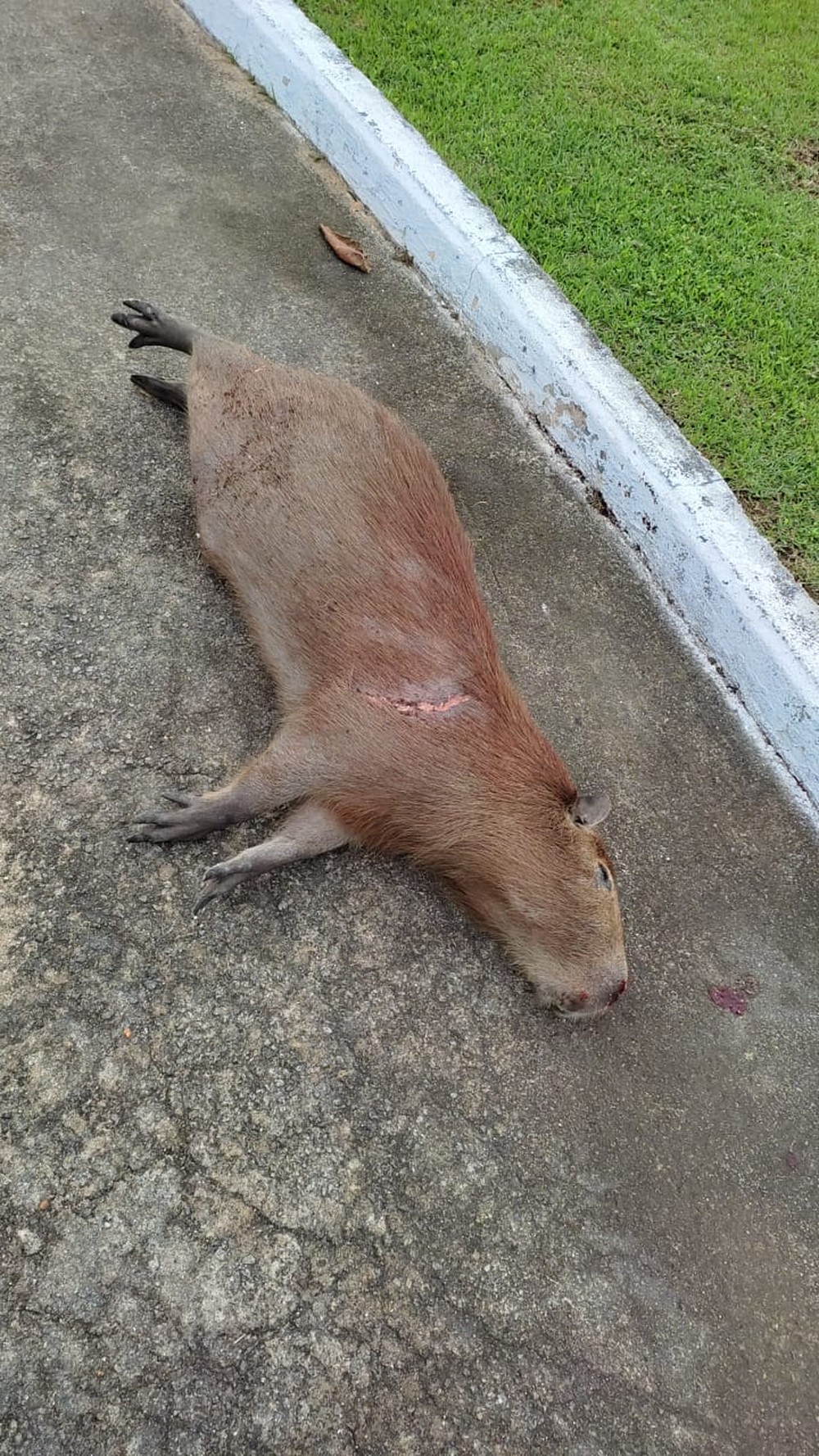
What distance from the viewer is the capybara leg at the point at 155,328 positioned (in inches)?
135

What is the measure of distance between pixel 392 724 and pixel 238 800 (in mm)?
447

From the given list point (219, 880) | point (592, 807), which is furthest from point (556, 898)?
point (219, 880)

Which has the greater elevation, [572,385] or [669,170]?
[669,170]

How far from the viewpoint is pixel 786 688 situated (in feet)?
10.00

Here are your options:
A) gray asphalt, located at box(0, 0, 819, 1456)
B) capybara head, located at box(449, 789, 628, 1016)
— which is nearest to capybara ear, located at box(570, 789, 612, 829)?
capybara head, located at box(449, 789, 628, 1016)

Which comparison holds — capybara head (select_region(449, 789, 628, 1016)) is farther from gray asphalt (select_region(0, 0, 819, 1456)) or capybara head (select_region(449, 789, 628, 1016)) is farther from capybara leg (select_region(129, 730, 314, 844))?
capybara leg (select_region(129, 730, 314, 844))

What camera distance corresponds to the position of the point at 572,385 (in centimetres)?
365

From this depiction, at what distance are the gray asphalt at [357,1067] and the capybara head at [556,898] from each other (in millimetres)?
120

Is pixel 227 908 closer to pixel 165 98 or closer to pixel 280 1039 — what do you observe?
pixel 280 1039

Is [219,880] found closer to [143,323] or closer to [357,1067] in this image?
[357,1067]

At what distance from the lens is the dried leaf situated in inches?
165

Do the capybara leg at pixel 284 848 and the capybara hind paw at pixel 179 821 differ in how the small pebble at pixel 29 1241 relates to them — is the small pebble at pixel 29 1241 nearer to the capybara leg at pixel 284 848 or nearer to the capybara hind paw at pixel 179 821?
the capybara leg at pixel 284 848

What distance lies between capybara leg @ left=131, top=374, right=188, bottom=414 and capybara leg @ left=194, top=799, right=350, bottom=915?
1.60 metres

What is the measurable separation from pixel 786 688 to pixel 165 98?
3.99 meters
